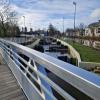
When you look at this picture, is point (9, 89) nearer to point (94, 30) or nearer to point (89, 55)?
point (89, 55)

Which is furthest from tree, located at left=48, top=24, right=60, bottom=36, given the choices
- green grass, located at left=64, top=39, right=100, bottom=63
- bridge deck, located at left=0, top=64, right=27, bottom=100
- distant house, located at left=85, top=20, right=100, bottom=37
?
bridge deck, located at left=0, top=64, right=27, bottom=100

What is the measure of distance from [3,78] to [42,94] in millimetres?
5471

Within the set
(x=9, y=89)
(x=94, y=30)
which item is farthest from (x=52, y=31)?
(x=9, y=89)

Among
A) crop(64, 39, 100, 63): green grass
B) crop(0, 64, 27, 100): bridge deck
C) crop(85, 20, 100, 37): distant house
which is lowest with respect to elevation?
crop(64, 39, 100, 63): green grass

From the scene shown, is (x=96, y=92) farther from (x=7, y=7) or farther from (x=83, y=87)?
(x=7, y=7)

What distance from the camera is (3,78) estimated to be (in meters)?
10.3

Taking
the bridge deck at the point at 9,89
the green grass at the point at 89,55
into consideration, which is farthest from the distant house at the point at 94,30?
the bridge deck at the point at 9,89

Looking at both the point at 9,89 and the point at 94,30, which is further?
the point at 94,30

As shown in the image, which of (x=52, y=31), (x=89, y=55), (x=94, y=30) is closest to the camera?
(x=89, y=55)

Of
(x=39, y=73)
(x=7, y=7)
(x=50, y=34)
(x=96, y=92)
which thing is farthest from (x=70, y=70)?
(x=50, y=34)

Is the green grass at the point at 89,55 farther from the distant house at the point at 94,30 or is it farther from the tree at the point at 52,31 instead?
the tree at the point at 52,31

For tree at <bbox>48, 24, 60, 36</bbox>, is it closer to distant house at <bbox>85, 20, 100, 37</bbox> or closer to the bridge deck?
distant house at <bbox>85, 20, 100, 37</bbox>

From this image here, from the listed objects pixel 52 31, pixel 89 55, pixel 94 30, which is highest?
pixel 94 30

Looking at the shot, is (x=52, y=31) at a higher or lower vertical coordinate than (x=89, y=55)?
higher
